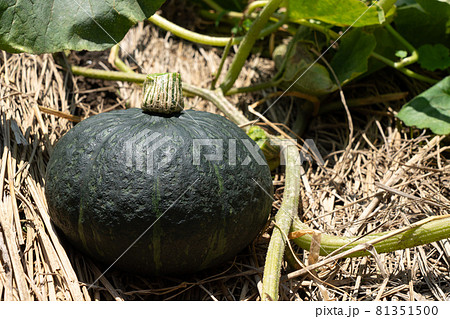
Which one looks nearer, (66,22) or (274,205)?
(66,22)

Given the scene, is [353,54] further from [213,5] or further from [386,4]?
[213,5]

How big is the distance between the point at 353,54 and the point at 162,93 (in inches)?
49.3

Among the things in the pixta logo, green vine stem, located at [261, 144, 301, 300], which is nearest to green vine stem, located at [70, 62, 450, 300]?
green vine stem, located at [261, 144, 301, 300]

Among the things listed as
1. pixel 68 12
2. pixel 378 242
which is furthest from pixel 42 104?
pixel 378 242

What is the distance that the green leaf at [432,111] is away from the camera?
88.7 inches

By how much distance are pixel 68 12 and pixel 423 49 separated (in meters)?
1.89

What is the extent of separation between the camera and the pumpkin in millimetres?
1555

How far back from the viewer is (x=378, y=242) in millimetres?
1653

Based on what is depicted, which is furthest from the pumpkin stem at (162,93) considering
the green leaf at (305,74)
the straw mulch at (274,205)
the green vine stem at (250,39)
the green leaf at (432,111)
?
the green leaf at (432,111)

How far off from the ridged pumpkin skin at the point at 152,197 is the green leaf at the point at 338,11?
0.96m

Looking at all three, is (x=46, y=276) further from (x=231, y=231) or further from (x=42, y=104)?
(x=42, y=104)

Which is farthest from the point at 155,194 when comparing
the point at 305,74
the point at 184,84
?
the point at 305,74

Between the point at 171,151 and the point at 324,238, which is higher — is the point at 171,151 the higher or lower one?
the higher one

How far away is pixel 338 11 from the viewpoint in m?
2.24
